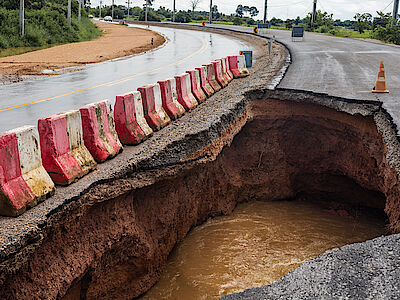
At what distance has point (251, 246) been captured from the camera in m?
7.81

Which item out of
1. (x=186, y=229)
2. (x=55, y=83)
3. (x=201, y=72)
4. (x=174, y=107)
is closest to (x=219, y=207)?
(x=186, y=229)

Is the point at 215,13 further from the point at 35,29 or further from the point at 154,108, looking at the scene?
the point at 154,108

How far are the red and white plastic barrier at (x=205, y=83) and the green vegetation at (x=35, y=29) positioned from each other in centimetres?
1742

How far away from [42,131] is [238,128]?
193 inches

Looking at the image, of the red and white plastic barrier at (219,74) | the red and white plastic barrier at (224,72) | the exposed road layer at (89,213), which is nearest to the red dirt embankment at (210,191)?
the exposed road layer at (89,213)

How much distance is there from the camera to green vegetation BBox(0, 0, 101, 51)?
26891mm

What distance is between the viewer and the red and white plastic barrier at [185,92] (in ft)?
30.3

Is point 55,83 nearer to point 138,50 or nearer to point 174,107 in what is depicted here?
point 174,107

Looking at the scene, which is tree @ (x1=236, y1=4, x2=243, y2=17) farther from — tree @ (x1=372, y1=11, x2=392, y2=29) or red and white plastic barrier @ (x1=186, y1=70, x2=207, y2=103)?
red and white plastic barrier @ (x1=186, y1=70, x2=207, y2=103)

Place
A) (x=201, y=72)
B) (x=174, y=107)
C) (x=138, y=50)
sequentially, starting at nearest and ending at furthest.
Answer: (x=174, y=107)
(x=201, y=72)
(x=138, y=50)

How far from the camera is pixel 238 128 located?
9.14 metres

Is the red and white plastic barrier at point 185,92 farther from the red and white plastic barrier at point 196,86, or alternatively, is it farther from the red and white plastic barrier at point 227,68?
the red and white plastic barrier at point 227,68

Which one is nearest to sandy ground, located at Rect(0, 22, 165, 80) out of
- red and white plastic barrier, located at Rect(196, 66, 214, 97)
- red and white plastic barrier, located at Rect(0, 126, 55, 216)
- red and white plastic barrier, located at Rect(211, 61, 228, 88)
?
red and white plastic barrier, located at Rect(211, 61, 228, 88)

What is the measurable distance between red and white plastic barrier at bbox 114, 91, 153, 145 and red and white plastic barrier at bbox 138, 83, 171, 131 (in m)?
0.42
